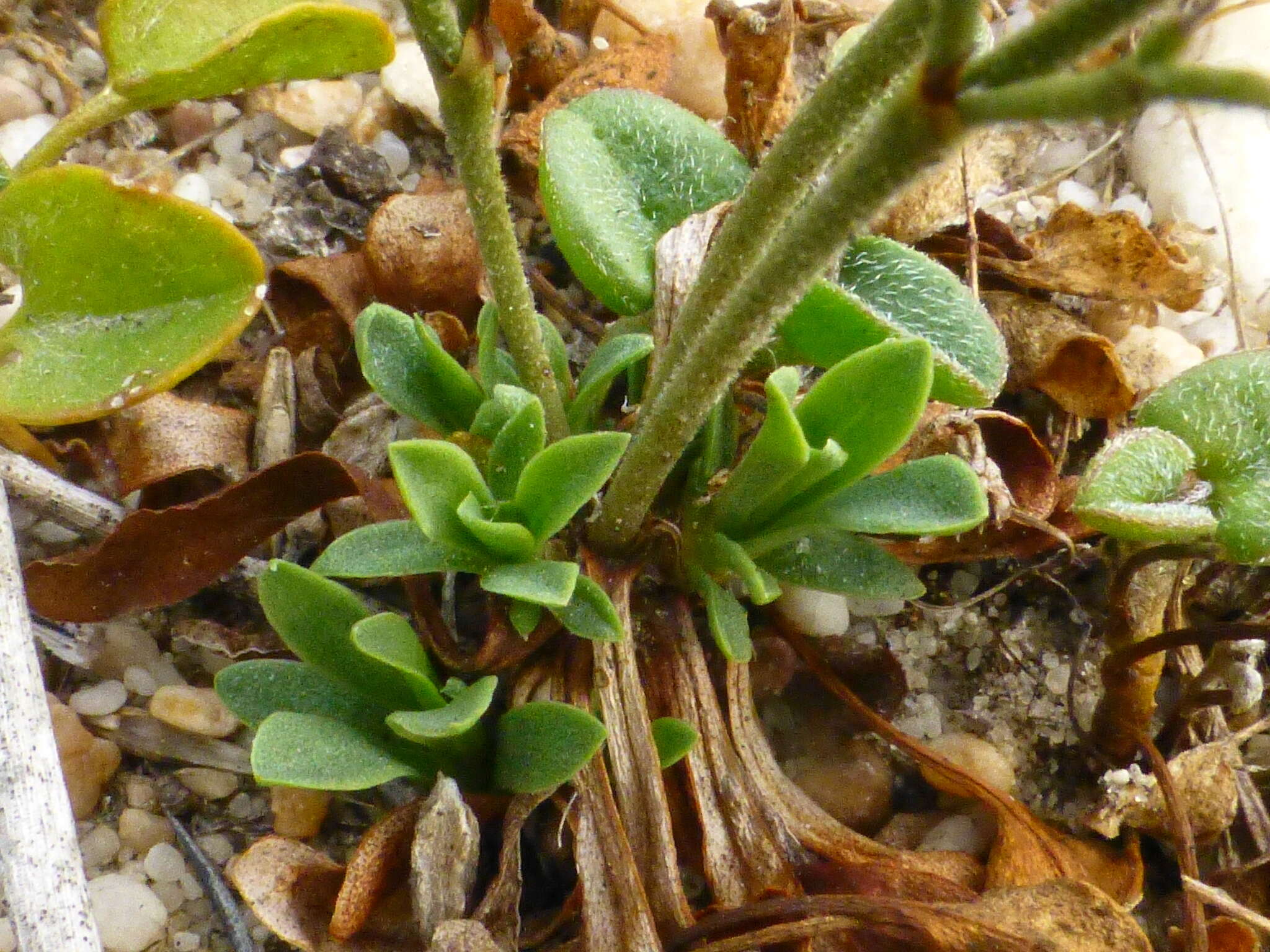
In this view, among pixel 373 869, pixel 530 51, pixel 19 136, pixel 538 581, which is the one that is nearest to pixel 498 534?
pixel 538 581

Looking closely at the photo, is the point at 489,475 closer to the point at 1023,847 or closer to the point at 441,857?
the point at 441,857

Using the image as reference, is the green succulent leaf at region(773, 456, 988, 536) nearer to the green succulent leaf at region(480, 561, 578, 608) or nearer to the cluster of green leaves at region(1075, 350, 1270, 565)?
the cluster of green leaves at region(1075, 350, 1270, 565)

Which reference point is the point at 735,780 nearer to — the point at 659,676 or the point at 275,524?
the point at 659,676

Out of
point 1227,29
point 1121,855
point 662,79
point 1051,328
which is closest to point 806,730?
point 1121,855

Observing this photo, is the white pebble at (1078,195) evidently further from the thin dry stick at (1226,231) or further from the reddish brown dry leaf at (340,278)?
the reddish brown dry leaf at (340,278)

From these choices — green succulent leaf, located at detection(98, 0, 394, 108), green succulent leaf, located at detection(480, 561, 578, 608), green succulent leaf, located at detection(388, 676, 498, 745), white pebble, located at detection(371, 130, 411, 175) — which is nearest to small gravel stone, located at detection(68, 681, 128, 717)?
green succulent leaf, located at detection(388, 676, 498, 745)
